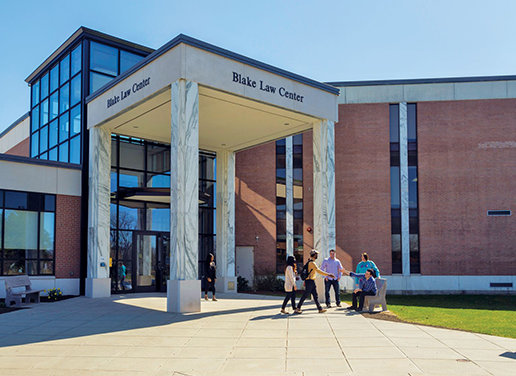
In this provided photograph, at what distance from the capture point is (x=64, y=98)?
22703 millimetres

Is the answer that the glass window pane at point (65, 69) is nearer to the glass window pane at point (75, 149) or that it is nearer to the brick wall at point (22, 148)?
the glass window pane at point (75, 149)

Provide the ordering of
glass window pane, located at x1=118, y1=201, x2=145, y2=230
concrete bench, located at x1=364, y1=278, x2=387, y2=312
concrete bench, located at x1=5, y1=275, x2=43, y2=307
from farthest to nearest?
glass window pane, located at x1=118, y1=201, x2=145, y2=230 < concrete bench, located at x1=5, y1=275, x2=43, y2=307 < concrete bench, located at x1=364, y1=278, x2=387, y2=312

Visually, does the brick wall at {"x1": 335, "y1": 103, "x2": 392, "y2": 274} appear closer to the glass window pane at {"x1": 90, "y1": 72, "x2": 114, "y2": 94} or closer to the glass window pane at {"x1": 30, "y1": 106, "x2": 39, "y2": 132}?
the glass window pane at {"x1": 90, "y1": 72, "x2": 114, "y2": 94}

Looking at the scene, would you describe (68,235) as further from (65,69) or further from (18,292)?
(65,69)

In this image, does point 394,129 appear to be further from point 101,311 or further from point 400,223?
point 101,311

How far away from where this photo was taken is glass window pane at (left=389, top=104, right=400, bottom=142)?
95.6 ft

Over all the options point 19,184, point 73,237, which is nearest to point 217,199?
point 73,237

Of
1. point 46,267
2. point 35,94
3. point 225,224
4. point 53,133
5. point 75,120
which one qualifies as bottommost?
point 46,267

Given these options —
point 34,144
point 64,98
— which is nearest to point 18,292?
point 64,98

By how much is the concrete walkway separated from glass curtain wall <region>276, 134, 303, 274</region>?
1411cm

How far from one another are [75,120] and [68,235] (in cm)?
517

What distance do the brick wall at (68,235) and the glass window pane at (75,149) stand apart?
1.94 metres

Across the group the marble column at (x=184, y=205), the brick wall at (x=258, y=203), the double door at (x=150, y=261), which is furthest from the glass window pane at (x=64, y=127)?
the brick wall at (x=258, y=203)

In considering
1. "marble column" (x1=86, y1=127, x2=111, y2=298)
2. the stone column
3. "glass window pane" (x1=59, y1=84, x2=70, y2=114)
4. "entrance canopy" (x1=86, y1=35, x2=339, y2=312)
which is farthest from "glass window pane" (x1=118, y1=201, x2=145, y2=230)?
the stone column
